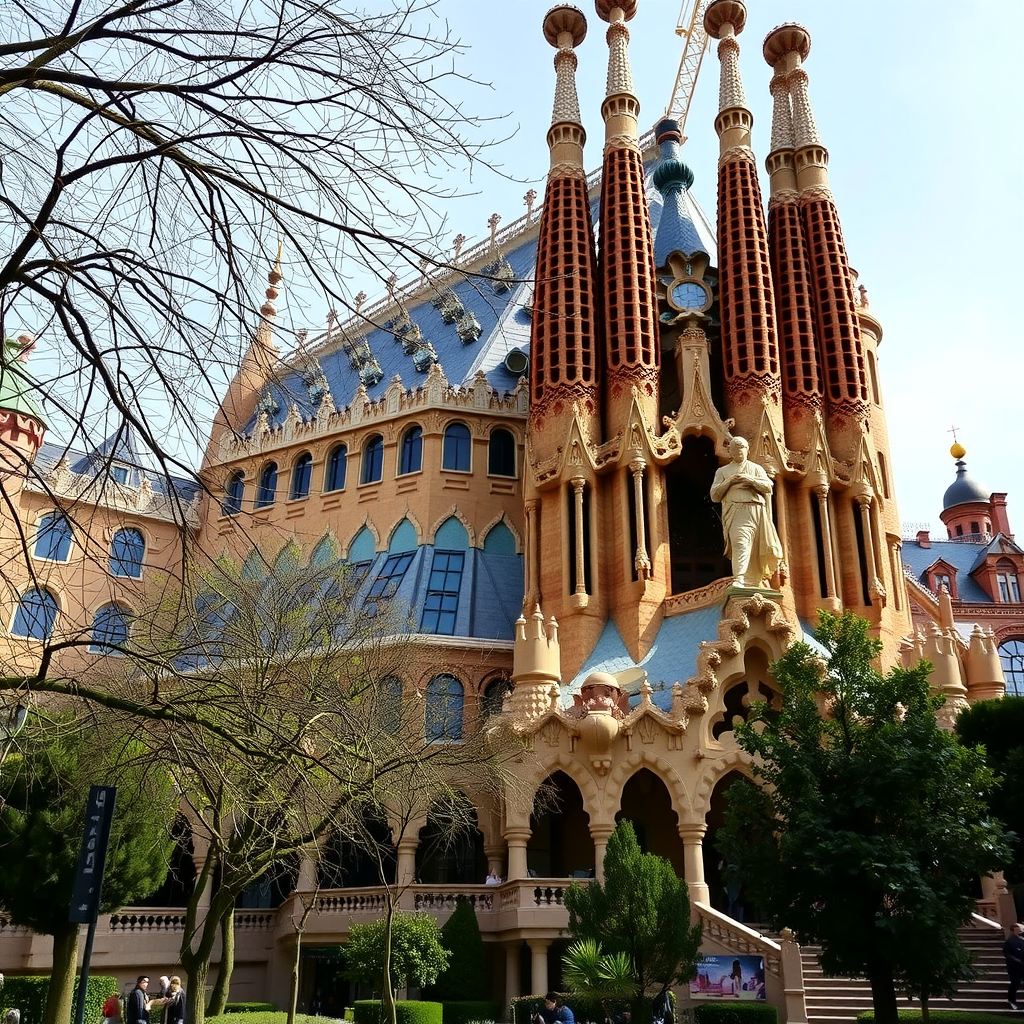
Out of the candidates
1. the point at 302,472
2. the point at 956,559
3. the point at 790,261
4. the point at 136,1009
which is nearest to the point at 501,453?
the point at 302,472

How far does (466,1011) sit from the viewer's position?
20531 millimetres

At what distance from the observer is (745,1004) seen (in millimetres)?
17297

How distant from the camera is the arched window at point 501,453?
35.2 m

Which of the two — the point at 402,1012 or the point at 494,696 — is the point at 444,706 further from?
the point at 402,1012

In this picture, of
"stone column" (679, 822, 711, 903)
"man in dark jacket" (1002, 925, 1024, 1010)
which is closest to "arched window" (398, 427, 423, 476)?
"stone column" (679, 822, 711, 903)

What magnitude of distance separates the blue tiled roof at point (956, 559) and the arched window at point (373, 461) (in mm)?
29988

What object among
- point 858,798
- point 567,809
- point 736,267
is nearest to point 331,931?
point 567,809

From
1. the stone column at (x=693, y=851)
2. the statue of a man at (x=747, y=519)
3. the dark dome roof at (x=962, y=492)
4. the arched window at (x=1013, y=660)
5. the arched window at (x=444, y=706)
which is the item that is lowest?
the stone column at (x=693, y=851)

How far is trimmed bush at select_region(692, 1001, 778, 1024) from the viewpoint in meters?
17.0

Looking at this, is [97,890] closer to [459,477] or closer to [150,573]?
[150,573]

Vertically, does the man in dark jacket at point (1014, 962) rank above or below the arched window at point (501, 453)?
below

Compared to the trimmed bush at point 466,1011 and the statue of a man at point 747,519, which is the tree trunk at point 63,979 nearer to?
the trimmed bush at point 466,1011

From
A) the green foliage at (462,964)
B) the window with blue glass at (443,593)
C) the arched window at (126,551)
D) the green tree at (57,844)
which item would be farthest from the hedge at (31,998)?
the window with blue glass at (443,593)

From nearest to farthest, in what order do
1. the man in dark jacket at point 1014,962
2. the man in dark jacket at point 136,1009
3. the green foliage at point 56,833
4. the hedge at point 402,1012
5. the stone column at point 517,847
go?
1. the man in dark jacket at point 136,1009
2. the man in dark jacket at point 1014,962
3. the green foliage at point 56,833
4. the hedge at point 402,1012
5. the stone column at point 517,847
